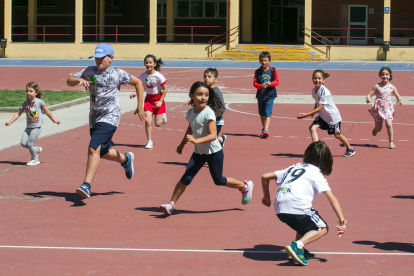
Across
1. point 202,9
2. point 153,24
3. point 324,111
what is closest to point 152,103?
point 324,111

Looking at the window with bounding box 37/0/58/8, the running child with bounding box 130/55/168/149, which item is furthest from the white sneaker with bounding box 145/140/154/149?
the window with bounding box 37/0/58/8

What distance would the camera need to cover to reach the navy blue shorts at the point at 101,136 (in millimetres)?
7532

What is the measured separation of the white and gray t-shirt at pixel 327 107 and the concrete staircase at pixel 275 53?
26479mm

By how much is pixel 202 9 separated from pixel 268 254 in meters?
41.2

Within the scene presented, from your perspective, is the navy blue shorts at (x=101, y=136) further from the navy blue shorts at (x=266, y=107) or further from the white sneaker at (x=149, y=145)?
A: the navy blue shorts at (x=266, y=107)

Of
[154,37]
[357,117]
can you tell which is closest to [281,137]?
[357,117]

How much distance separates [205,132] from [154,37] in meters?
33.5

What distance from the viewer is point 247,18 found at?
136 ft

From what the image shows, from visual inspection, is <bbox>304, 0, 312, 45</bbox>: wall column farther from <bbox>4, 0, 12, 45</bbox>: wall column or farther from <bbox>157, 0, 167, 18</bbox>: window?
<bbox>4, 0, 12, 45</bbox>: wall column

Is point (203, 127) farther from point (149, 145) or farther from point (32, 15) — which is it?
point (32, 15)

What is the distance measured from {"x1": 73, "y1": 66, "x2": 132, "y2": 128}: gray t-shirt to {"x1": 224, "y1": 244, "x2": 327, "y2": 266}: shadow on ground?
9.68 ft

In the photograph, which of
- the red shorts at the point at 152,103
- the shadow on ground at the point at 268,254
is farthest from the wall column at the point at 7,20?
the shadow on ground at the point at 268,254

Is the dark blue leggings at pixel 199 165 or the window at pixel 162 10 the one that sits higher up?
the window at pixel 162 10

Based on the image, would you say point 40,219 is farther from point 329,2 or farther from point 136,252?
point 329,2
